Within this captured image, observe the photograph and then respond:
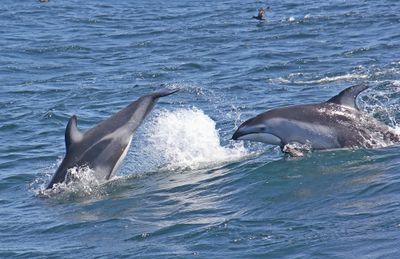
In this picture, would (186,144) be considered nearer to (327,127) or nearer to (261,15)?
(327,127)

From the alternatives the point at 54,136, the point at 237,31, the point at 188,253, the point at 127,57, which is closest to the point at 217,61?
the point at 127,57

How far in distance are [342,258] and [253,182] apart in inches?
187

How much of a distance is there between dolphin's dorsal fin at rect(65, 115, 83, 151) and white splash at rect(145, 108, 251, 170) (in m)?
2.09

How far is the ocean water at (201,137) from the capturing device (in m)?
13.8

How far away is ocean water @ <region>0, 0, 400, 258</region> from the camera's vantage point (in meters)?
13.8

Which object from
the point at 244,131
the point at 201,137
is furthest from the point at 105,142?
the point at 201,137

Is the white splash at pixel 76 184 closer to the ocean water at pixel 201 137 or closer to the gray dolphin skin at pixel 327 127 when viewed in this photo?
the ocean water at pixel 201 137

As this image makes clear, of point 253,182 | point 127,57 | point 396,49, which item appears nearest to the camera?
point 253,182

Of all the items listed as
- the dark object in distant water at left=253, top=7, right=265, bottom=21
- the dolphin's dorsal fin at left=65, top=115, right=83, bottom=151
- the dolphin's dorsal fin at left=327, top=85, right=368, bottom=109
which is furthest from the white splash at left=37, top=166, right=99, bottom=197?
the dark object in distant water at left=253, top=7, right=265, bottom=21

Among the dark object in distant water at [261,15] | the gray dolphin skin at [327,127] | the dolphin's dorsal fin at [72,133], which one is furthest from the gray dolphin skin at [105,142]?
the dark object in distant water at [261,15]

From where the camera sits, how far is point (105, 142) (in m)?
17.3

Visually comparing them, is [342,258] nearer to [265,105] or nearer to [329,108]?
[329,108]

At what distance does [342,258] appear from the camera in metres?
12.0

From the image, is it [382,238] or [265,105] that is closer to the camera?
[382,238]
